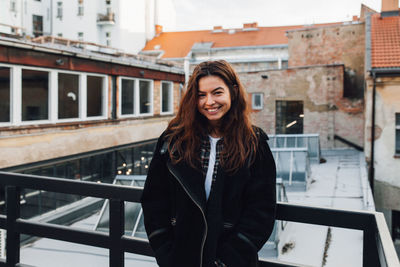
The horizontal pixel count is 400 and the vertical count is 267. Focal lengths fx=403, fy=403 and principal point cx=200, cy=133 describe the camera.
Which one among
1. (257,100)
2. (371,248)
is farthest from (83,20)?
(371,248)

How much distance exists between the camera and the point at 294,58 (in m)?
26.3

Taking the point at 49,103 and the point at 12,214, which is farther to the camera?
the point at 49,103

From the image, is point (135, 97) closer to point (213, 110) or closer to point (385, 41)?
point (385, 41)

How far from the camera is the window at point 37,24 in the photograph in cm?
4003

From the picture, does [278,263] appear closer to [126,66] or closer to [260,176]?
[260,176]

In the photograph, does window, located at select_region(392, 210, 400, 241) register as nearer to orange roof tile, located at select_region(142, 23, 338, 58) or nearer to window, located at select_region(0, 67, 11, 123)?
window, located at select_region(0, 67, 11, 123)

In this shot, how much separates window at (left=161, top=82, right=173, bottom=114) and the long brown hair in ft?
54.1

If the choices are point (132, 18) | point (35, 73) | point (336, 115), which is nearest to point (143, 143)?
point (35, 73)

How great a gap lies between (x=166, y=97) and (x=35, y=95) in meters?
8.10

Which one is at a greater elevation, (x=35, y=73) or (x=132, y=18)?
(x=132, y=18)

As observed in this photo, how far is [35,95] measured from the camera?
11.6 metres

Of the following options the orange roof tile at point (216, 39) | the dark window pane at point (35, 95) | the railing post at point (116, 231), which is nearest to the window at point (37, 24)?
the orange roof tile at point (216, 39)

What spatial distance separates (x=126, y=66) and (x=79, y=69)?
270 centimetres

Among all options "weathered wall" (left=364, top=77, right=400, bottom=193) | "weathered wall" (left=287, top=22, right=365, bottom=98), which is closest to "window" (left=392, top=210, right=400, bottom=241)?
"weathered wall" (left=364, top=77, right=400, bottom=193)
